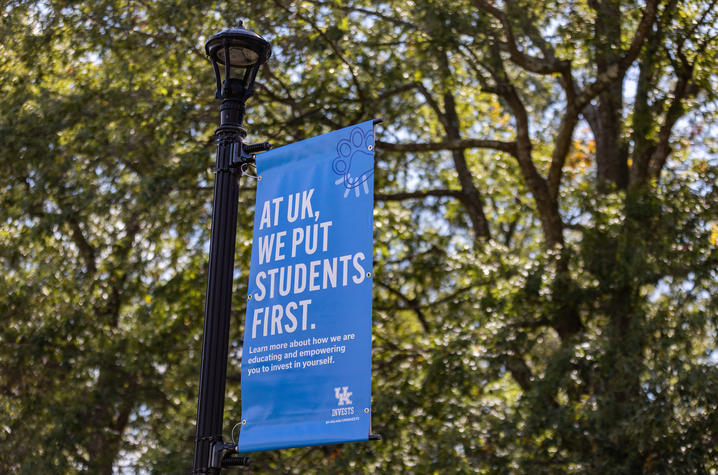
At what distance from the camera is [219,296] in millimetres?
5727

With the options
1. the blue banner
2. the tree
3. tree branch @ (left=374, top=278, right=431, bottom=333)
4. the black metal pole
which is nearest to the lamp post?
the black metal pole

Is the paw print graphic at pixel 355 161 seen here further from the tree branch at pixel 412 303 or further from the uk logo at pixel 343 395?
the tree branch at pixel 412 303

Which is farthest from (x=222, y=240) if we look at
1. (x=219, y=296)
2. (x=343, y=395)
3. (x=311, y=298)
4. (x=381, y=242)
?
(x=381, y=242)

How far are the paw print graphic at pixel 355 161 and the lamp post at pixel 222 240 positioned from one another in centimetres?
56

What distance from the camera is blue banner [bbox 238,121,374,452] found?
17.5 ft

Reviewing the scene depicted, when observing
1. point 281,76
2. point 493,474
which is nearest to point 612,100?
point 281,76

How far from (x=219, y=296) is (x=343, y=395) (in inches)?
39.4

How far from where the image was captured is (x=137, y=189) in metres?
14.0

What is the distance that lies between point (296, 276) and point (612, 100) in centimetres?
1187

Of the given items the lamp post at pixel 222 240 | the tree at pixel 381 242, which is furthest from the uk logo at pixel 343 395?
the tree at pixel 381 242

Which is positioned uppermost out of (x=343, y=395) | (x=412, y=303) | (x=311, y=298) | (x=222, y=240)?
(x=412, y=303)

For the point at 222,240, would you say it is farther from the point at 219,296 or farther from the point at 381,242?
the point at 381,242

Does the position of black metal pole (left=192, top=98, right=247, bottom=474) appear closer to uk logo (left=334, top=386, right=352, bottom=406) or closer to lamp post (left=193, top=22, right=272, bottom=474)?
lamp post (left=193, top=22, right=272, bottom=474)

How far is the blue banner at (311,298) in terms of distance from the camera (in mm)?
5324
